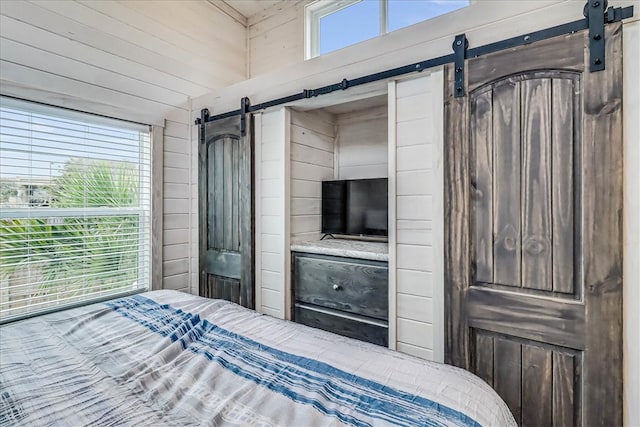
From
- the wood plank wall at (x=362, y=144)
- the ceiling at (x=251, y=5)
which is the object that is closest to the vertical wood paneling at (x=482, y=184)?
the wood plank wall at (x=362, y=144)

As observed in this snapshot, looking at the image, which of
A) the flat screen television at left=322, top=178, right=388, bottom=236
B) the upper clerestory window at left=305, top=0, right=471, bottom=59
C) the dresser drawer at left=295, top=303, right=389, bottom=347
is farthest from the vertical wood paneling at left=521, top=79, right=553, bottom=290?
the upper clerestory window at left=305, top=0, right=471, bottom=59

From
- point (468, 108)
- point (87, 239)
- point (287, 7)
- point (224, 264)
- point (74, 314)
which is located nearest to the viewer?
point (468, 108)

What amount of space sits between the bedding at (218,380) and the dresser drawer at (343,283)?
59cm

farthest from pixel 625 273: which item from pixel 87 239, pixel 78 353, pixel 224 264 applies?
pixel 87 239

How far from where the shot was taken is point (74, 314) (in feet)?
5.74

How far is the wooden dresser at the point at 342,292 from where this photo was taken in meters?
1.99

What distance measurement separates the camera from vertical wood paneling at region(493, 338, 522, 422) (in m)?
1.50

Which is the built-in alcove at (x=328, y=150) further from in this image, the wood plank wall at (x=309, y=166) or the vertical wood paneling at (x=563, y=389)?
the vertical wood paneling at (x=563, y=389)

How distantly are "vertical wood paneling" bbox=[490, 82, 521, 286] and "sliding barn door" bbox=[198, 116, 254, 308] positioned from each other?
169cm

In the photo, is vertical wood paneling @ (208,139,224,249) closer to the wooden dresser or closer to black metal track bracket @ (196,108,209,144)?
black metal track bracket @ (196,108,209,144)

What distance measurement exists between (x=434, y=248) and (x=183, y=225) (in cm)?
220

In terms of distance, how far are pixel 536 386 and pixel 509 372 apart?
0.11 m

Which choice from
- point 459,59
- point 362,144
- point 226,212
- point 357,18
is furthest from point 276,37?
point 459,59

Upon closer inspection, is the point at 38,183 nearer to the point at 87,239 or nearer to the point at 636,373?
the point at 87,239
